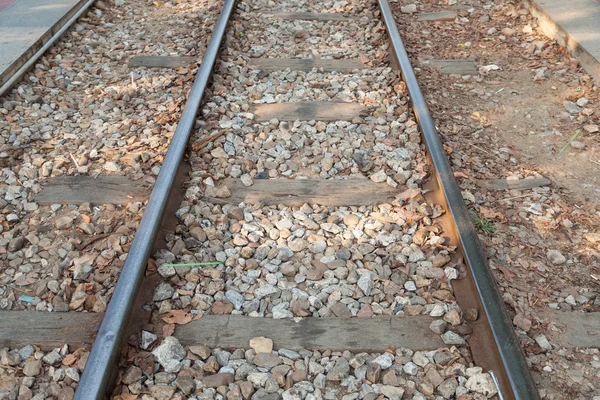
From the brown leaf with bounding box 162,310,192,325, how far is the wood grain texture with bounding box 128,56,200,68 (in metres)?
2.97

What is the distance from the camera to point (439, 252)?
290 centimetres

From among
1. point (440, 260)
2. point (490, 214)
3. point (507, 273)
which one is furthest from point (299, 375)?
point (490, 214)

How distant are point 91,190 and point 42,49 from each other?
7.42 feet

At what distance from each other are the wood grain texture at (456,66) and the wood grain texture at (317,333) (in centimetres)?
308

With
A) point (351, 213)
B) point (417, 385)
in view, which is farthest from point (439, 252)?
point (417, 385)

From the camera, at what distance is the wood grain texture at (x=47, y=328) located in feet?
8.18

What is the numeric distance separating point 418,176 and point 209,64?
6.68ft

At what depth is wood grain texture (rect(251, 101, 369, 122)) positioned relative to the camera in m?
4.18

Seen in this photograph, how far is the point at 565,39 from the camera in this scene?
5.23 m

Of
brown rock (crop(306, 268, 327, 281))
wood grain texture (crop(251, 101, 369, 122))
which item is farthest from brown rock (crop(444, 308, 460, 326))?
wood grain texture (crop(251, 101, 369, 122))

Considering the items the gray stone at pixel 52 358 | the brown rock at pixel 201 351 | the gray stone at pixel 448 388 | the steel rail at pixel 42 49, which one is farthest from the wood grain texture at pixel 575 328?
the steel rail at pixel 42 49

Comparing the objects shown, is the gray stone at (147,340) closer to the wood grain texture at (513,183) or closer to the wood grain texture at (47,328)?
the wood grain texture at (47,328)

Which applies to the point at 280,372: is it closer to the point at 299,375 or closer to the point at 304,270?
the point at 299,375

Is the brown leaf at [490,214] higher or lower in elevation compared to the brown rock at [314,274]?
lower
